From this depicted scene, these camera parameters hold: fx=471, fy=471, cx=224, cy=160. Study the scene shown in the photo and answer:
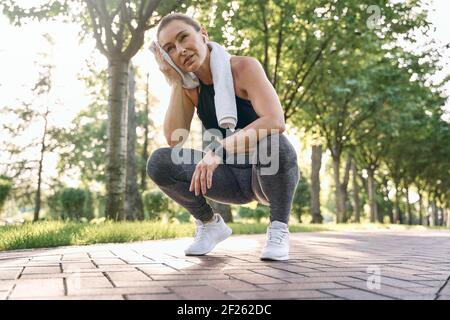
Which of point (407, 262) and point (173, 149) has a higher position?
point (173, 149)

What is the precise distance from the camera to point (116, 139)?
28.2 ft

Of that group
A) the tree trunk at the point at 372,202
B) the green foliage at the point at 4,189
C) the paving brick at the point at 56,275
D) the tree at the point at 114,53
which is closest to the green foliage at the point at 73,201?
the green foliage at the point at 4,189

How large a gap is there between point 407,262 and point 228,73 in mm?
1914

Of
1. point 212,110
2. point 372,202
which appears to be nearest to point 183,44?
point 212,110

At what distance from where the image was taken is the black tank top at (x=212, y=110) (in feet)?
11.4

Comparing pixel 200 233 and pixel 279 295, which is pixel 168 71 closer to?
pixel 200 233

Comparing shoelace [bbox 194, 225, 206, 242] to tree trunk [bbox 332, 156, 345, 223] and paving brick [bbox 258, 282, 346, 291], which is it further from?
tree trunk [bbox 332, 156, 345, 223]

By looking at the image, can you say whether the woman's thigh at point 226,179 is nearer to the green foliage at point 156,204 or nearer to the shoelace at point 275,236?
the shoelace at point 275,236

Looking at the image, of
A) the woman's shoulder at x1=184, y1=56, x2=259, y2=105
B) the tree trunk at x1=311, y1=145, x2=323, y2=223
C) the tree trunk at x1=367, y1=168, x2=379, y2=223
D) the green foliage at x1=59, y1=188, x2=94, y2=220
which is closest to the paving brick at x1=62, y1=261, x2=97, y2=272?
the woman's shoulder at x1=184, y1=56, x2=259, y2=105

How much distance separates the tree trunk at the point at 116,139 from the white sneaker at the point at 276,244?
5.24 meters

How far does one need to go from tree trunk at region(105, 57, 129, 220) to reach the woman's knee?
193 inches

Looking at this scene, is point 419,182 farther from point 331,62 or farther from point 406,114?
point 331,62
